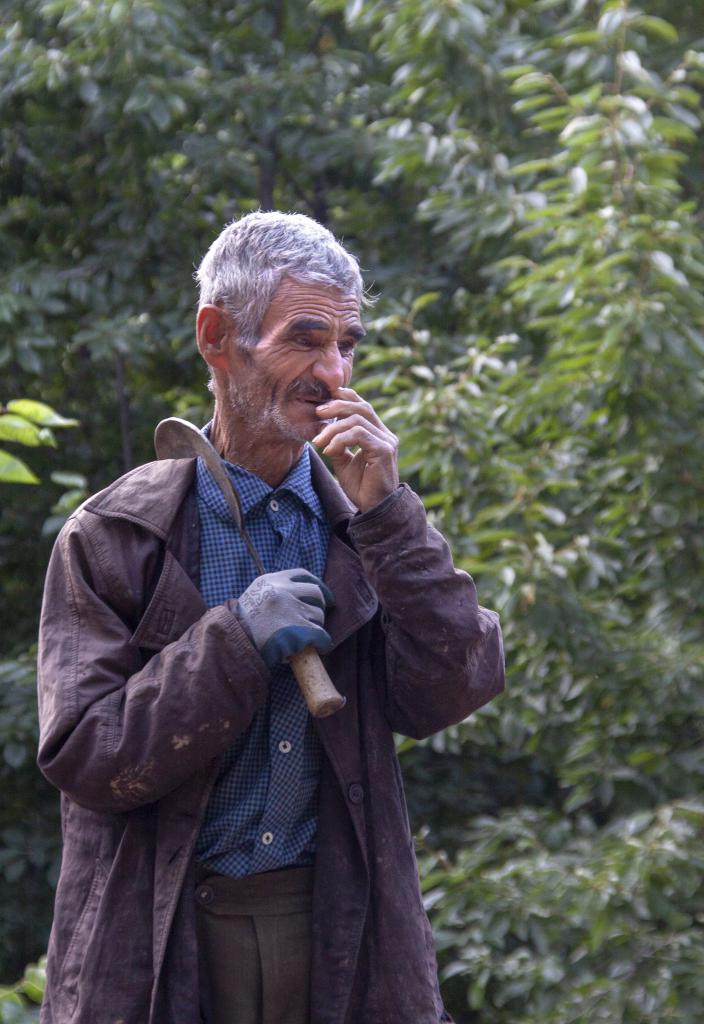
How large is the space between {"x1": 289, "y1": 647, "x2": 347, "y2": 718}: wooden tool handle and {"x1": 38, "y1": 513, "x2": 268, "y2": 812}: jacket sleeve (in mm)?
59

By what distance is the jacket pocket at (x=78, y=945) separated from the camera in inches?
75.7

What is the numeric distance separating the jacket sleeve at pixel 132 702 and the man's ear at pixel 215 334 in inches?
14.4

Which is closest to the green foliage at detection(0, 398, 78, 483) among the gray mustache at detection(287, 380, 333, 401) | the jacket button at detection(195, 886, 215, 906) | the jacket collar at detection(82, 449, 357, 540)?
the jacket collar at detection(82, 449, 357, 540)

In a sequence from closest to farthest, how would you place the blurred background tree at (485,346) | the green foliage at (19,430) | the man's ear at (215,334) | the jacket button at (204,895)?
the jacket button at (204,895), the man's ear at (215,334), the green foliage at (19,430), the blurred background tree at (485,346)

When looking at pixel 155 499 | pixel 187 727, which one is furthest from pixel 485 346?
pixel 187 727

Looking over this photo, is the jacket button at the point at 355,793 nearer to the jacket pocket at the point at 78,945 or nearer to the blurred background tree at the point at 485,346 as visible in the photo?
the jacket pocket at the point at 78,945

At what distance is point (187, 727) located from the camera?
1.83m

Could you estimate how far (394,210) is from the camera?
4883 millimetres

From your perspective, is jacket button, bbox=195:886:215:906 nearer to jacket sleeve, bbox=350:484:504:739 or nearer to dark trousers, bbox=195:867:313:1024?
dark trousers, bbox=195:867:313:1024

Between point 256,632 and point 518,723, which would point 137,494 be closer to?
point 256,632

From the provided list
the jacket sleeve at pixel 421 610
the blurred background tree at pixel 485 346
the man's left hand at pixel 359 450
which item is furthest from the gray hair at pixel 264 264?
the blurred background tree at pixel 485 346

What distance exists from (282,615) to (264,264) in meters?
0.49

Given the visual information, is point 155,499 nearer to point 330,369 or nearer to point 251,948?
point 330,369

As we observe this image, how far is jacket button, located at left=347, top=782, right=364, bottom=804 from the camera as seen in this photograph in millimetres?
2014
